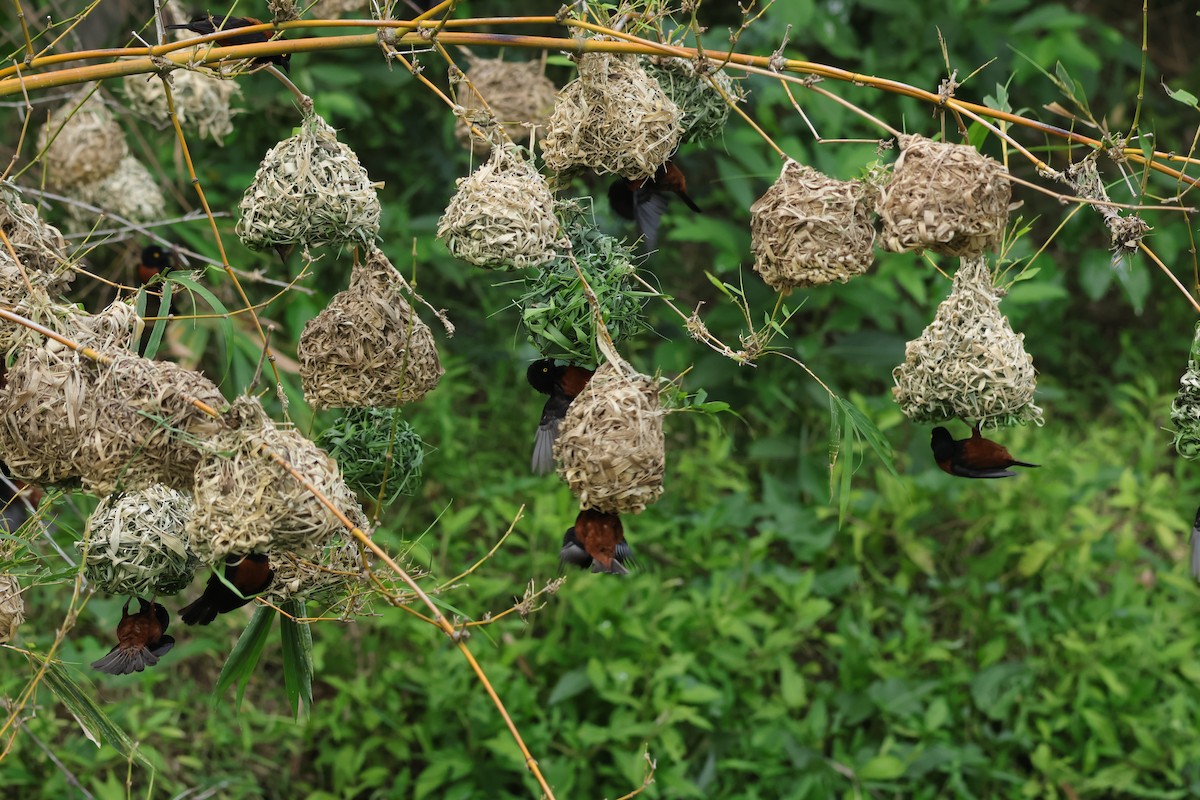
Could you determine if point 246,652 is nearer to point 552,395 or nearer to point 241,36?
point 552,395

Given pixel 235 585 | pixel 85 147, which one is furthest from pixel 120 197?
pixel 235 585

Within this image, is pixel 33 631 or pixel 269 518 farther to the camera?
pixel 33 631

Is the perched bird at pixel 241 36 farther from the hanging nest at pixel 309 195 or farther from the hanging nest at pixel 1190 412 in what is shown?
the hanging nest at pixel 1190 412

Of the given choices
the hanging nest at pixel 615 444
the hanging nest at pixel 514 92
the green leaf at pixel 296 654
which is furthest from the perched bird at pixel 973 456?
the hanging nest at pixel 514 92

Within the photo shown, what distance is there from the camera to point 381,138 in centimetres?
521

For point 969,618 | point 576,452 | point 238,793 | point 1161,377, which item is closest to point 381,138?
point 238,793

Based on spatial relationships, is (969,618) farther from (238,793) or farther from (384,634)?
(238,793)

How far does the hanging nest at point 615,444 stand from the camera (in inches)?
78.9

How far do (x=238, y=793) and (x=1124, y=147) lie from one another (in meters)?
3.39

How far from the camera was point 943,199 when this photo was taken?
193cm

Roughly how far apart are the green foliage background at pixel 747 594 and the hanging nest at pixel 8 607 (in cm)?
163

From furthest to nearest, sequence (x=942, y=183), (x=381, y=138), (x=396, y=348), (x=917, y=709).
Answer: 1. (x=381, y=138)
2. (x=917, y=709)
3. (x=396, y=348)
4. (x=942, y=183)

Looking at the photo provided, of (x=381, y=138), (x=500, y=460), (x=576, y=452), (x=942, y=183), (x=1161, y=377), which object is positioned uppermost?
(x=942, y=183)

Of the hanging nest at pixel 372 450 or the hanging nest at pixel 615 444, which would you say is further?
the hanging nest at pixel 372 450
